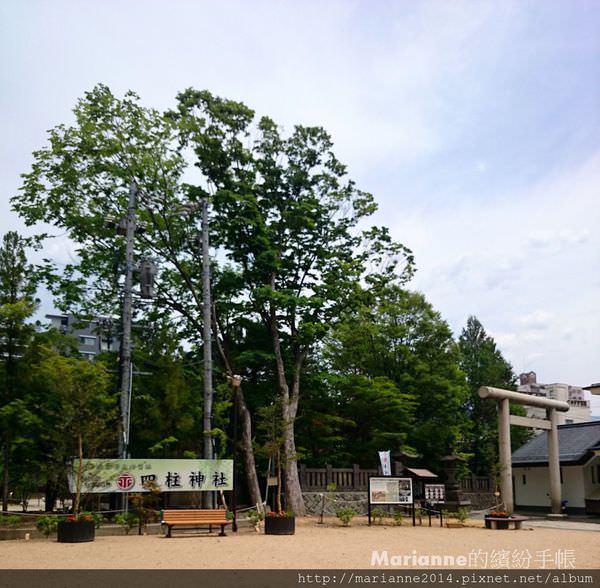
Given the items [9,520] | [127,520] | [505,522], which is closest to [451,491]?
[505,522]

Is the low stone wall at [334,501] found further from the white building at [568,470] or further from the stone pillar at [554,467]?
the white building at [568,470]

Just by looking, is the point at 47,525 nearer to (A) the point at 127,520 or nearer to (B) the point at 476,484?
(A) the point at 127,520

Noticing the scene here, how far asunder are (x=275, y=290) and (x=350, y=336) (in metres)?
8.69

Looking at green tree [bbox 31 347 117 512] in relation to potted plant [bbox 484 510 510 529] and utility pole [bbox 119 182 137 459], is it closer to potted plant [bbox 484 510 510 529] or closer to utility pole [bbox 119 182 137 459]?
utility pole [bbox 119 182 137 459]

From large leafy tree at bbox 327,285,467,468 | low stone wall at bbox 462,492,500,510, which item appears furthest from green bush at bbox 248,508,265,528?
low stone wall at bbox 462,492,500,510

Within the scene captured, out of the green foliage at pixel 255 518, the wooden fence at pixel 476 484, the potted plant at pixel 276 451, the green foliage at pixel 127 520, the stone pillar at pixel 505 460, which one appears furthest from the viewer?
the wooden fence at pixel 476 484

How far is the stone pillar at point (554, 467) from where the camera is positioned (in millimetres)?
25516

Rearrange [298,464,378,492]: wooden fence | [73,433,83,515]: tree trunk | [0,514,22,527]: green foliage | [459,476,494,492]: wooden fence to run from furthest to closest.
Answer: [459,476,494,492]: wooden fence
[298,464,378,492]: wooden fence
[0,514,22,527]: green foliage
[73,433,83,515]: tree trunk

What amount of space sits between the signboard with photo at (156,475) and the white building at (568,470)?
1565 cm

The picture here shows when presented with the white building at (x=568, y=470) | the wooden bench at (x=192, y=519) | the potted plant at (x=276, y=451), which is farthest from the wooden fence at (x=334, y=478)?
the wooden bench at (x=192, y=519)

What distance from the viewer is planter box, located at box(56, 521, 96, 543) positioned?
1505cm

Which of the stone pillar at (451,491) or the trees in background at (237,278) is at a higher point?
the trees in background at (237,278)

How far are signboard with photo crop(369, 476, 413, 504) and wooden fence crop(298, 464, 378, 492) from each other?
4.34 metres

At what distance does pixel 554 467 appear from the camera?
25.7 m
